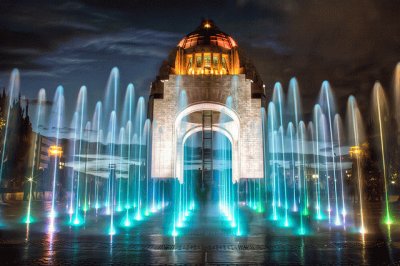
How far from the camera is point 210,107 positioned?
99.3ft

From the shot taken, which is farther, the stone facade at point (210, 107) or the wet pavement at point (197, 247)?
the stone facade at point (210, 107)

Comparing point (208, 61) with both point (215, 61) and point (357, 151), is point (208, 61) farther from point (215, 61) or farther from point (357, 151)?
point (357, 151)

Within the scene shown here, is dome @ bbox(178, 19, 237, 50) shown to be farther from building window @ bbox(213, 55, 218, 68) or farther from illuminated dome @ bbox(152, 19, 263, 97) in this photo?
building window @ bbox(213, 55, 218, 68)

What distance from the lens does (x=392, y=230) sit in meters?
9.66

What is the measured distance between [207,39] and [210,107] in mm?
9774

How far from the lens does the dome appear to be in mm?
36031

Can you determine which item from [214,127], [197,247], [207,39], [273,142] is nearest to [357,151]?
[273,142]

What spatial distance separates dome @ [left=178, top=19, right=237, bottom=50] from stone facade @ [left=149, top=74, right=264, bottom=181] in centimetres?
731

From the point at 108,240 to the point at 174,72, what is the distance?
2657 cm

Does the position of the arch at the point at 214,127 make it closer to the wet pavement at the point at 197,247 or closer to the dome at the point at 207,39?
the dome at the point at 207,39

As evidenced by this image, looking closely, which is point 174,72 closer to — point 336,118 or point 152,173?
point 152,173

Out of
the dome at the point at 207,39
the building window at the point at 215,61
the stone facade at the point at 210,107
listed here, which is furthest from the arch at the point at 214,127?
the dome at the point at 207,39

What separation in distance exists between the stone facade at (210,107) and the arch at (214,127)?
102 millimetres

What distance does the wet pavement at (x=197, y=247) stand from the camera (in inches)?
216
